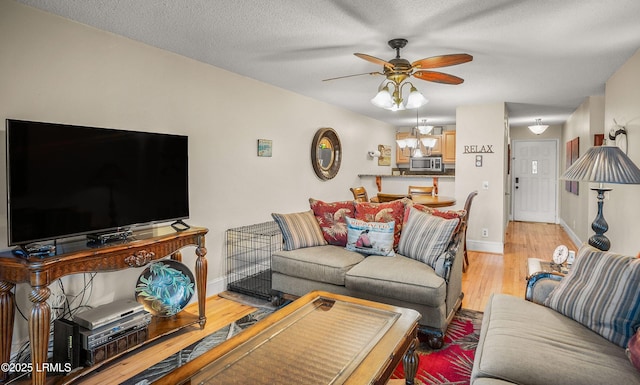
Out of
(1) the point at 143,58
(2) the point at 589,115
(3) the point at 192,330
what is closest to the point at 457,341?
(3) the point at 192,330

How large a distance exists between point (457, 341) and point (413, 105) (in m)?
1.87

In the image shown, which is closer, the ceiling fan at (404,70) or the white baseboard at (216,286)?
the ceiling fan at (404,70)

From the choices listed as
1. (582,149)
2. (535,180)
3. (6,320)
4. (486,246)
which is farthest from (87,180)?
(535,180)

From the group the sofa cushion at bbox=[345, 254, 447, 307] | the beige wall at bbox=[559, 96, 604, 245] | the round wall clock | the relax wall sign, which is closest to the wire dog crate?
the sofa cushion at bbox=[345, 254, 447, 307]

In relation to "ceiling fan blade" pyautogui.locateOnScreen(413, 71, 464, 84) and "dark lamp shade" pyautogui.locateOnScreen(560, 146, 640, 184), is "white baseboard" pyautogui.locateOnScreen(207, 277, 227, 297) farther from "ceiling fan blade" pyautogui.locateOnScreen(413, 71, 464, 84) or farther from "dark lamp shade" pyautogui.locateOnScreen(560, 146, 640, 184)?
"dark lamp shade" pyautogui.locateOnScreen(560, 146, 640, 184)

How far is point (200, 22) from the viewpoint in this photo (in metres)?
2.45

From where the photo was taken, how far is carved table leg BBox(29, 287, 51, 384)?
181 cm

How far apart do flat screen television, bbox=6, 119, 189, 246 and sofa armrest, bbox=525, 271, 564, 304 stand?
2.57 meters

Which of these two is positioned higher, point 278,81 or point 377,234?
point 278,81

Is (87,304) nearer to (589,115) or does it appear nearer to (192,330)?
(192,330)

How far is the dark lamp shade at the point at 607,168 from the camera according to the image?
2160 millimetres

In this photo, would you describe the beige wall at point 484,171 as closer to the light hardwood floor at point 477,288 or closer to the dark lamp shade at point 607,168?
the light hardwood floor at point 477,288

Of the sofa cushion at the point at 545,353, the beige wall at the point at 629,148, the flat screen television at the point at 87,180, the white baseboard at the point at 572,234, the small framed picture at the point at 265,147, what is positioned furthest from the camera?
the white baseboard at the point at 572,234

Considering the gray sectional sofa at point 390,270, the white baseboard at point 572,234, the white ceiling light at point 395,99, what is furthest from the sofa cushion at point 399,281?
the white baseboard at point 572,234
